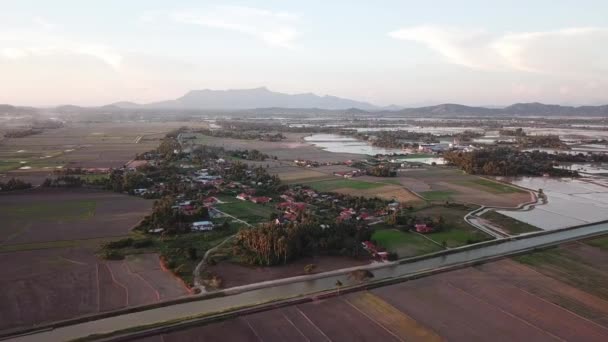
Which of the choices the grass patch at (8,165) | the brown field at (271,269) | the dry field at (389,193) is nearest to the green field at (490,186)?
the dry field at (389,193)

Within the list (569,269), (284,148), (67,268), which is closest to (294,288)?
(67,268)

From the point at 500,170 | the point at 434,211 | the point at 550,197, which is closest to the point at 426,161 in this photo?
the point at 500,170

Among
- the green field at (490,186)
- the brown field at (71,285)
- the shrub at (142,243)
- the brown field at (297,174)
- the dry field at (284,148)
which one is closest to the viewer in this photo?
the brown field at (71,285)

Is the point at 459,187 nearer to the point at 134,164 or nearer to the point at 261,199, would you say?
the point at 261,199

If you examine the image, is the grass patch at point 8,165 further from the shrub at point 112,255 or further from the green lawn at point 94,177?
the shrub at point 112,255

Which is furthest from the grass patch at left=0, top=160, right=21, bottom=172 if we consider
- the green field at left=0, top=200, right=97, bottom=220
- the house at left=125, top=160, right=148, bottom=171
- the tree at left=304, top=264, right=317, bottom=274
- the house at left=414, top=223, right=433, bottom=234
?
the house at left=414, top=223, right=433, bottom=234

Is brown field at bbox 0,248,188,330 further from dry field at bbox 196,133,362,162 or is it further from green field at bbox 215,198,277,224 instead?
dry field at bbox 196,133,362,162

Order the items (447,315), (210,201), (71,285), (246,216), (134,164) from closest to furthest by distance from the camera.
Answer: (447,315) < (71,285) < (246,216) < (210,201) < (134,164)
